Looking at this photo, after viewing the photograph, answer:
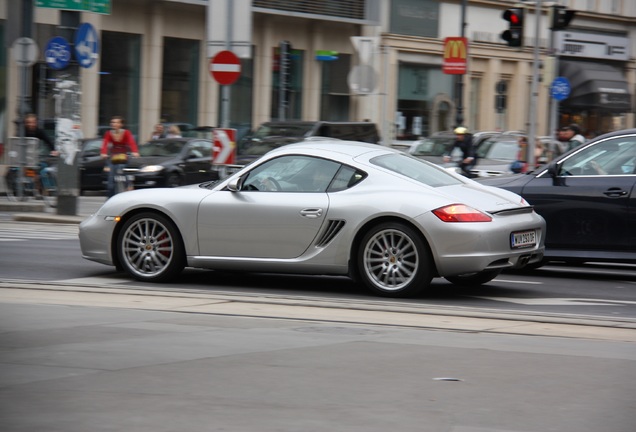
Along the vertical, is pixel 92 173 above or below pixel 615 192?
below

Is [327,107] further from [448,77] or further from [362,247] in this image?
[362,247]

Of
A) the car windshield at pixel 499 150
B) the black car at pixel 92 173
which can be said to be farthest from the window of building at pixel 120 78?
the car windshield at pixel 499 150

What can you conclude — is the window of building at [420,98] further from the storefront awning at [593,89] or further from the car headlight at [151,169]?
the car headlight at [151,169]

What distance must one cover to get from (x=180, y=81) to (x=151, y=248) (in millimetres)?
27388

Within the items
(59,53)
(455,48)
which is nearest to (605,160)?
(59,53)

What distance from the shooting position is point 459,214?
10203mm

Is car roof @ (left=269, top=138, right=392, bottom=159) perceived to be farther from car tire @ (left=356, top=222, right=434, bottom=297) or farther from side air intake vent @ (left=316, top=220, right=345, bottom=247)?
→ car tire @ (left=356, top=222, right=434, bottom=297)

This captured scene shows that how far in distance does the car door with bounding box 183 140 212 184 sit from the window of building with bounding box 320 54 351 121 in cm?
1546

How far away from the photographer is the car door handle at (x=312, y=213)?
10547 millimetres

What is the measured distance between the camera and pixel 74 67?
19.8 meters

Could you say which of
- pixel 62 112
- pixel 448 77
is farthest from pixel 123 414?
pixel 448 77

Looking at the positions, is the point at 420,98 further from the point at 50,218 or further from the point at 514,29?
the point at 50,218

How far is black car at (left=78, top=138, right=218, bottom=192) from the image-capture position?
26.1 meters

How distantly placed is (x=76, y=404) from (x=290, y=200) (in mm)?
5417
